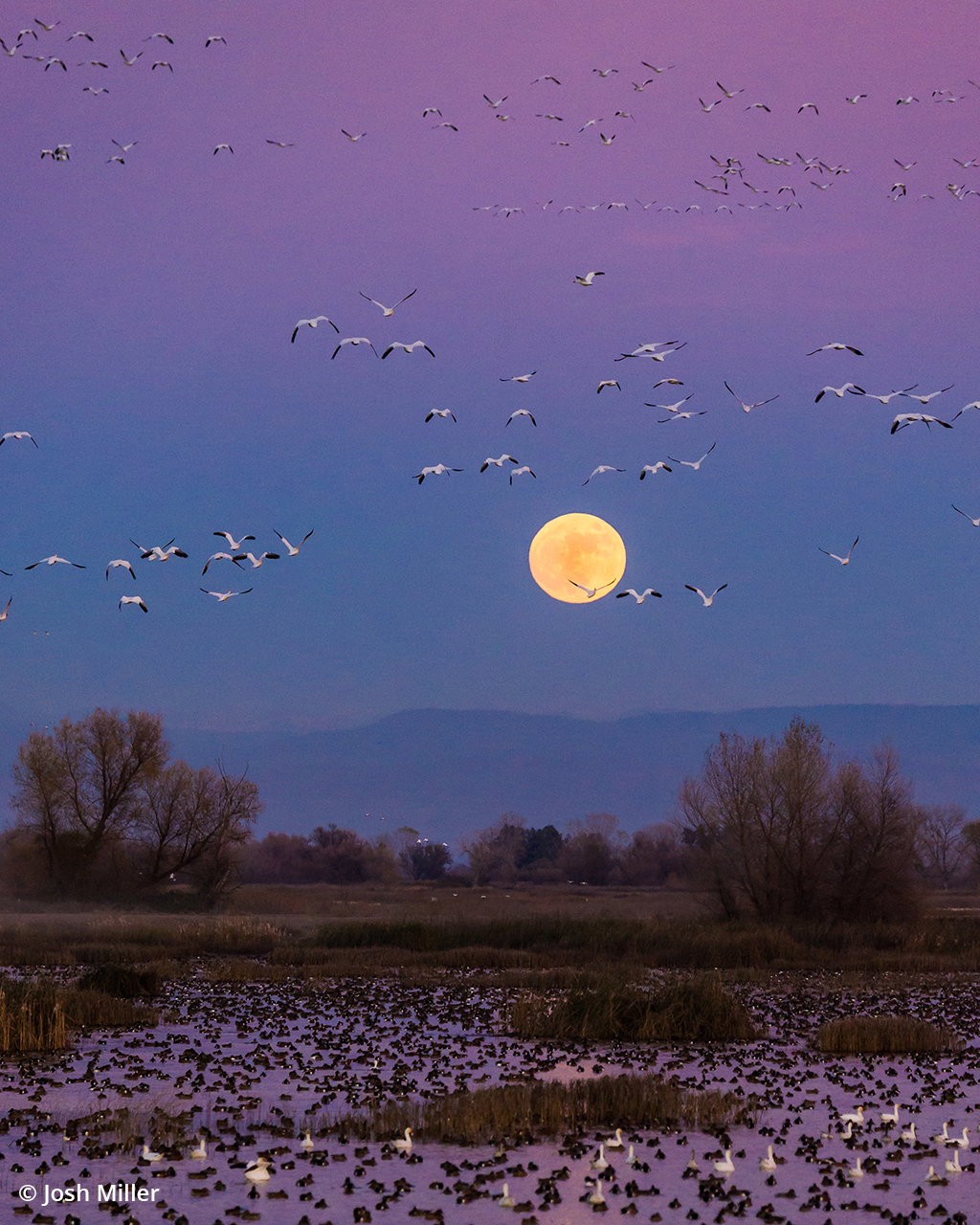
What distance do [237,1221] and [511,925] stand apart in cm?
2843

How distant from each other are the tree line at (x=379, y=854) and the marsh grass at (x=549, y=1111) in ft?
90.0

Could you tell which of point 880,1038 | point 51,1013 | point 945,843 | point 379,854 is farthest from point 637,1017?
point 945,843

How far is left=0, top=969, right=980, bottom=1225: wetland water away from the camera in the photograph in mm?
10305

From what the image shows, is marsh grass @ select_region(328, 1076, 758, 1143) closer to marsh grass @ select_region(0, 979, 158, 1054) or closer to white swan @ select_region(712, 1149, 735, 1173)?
white swan @ select_region(712, 1149, 735, 1173)

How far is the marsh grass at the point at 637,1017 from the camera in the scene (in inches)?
770

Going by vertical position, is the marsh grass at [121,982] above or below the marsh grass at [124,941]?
above

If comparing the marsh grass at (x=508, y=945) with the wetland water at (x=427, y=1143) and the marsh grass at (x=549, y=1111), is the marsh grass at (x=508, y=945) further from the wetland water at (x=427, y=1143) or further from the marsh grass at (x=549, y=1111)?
the marsh grass at (x=549, y=1111)

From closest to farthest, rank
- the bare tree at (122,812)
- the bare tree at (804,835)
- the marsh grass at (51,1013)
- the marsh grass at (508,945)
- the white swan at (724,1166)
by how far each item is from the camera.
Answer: the white swan at (724,1166)
the marsh grass at (51,1013)
the marsh grass at (508,945)
the bare tree at (804,835)
the bare tree at (122,812)

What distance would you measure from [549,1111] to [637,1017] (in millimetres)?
7012

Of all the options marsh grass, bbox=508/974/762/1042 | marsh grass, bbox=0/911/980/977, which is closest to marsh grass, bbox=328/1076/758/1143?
marsh grass, bbox=508/974/762/1042

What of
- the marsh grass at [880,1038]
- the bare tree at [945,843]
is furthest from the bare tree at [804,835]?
the bare tree at [945,843]

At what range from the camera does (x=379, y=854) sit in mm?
95938

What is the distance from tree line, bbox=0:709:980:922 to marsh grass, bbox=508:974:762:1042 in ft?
69.4

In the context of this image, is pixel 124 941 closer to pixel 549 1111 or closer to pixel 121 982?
pixel 121 982
